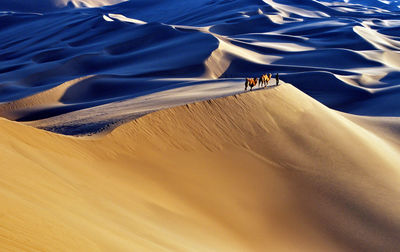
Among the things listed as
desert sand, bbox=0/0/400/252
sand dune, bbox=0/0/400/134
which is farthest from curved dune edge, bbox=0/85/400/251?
sand dune, bbox=0/0/400/134

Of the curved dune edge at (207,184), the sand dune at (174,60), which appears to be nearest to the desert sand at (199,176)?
the curved dune edge at (207,184)

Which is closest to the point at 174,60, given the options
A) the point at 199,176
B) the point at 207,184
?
the point at 199,176

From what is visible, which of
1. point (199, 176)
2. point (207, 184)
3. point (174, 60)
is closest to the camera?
point (207, 184)

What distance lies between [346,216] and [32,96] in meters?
12.3

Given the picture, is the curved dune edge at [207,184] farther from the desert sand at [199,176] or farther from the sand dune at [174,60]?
the sand dune at [174,60]

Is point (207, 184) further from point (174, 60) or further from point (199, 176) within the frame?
point (174, 60)

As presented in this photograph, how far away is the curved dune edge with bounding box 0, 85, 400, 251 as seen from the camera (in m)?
3.90

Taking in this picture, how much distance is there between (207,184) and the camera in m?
6.55

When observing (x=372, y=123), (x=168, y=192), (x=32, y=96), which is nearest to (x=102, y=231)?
(x=168, y=192)

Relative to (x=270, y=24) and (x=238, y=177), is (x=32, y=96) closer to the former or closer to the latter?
(x=238, y=177)

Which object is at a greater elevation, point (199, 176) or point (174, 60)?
point (199, 176)

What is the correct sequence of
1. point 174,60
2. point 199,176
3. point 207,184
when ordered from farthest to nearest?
1. point 174,60
2. point 199,176
3. point 207,184

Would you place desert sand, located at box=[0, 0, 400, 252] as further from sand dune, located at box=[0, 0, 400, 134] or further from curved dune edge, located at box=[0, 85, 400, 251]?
sand dune, located at box=[0, 0, 400, 134]

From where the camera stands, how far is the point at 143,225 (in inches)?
184
